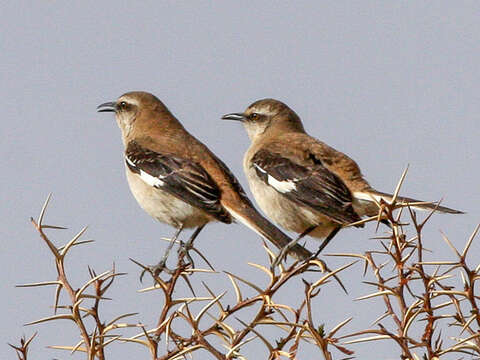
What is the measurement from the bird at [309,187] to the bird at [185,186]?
23 centimetres

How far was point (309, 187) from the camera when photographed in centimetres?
626

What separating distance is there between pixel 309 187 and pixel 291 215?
26 centimetres

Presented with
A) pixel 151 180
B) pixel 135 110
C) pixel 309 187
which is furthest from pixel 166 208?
pixel 135 110

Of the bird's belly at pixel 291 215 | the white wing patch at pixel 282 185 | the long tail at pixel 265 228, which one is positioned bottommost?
the long tail at pixel 265 228

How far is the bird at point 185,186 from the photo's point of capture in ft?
20.0

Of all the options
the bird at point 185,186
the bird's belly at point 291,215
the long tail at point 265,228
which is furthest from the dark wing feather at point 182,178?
the bird's belly at point 291,215

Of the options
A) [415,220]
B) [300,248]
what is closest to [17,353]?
[415,220]

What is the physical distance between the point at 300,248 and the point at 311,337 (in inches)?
115

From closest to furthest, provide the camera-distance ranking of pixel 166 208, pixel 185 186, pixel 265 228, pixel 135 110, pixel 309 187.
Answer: pixel 265 228, pixel 309 187, pixel 185 186, pixel 166 208, pixel 135 110

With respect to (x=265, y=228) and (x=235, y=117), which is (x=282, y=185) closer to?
(x=265, y=228)

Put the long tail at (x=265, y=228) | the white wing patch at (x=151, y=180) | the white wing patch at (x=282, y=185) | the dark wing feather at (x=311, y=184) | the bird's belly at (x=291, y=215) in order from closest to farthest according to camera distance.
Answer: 1. the long tail at (x=265, y=228)
2. the dark wing feather at (x=311, y=184)
3. the bird's belly at (x=291, y=215)
4. the white wing patch at (x=282, y=185)
5. the white wing patch at (x=151, y=180)

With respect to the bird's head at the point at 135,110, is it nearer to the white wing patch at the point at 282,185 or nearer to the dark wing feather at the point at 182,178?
the dark wing feather at the point at 182,178

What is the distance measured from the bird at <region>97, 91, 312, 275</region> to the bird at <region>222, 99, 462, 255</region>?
23cm

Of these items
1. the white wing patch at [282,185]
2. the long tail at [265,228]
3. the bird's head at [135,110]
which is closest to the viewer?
the long tail at [265,228]
